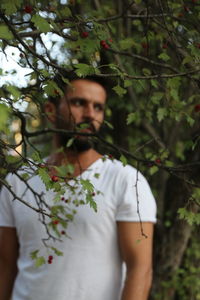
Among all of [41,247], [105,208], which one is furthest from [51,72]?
[41,247]

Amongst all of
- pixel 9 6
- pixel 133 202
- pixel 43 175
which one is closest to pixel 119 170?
pixel 133 202

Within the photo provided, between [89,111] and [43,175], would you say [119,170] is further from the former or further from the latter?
[43,175]

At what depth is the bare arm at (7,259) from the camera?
111 inches

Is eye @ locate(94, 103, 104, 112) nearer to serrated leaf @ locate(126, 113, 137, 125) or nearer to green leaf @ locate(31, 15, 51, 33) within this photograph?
serrated leaf @ locate(126, 113, 137, 125)

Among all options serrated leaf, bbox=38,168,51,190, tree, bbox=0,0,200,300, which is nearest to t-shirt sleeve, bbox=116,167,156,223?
tree, bbox=0,0,200,300

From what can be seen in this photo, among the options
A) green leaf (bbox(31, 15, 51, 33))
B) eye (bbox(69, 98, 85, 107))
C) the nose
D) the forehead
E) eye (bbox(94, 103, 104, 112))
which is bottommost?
green leaf (bbox(31, 15, 51, 33))

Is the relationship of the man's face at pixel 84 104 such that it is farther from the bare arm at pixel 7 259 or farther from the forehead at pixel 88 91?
the bare arm at pixel 7 259

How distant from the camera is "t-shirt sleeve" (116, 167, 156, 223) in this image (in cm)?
247

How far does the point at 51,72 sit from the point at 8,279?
1.63m

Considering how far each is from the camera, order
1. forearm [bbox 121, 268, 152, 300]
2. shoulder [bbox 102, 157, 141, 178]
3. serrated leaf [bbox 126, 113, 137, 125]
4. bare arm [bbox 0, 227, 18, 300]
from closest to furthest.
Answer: serrated leaf [bbox 126, 113, 137, 125], forearm [bbox 121, 268, 152, 300], shoulder [bbox 102, 157, 141, 178], bare arm [bbox 0, 227, 18, 300]

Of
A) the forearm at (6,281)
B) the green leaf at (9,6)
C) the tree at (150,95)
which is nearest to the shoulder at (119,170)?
the tree at (150,95)

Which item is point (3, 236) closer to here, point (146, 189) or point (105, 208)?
point (105, 208)

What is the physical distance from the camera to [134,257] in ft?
8.13

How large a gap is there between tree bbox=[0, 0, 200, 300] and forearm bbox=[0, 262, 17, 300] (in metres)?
0.72
